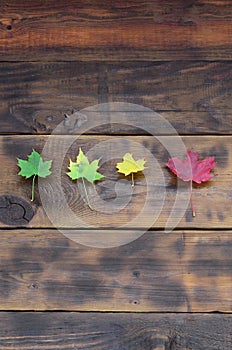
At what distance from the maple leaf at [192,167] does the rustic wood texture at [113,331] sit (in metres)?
0.30

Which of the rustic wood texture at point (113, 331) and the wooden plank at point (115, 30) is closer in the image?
the rustic wood texture at point (113, 331)

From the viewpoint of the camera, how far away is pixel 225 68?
4.66 feet

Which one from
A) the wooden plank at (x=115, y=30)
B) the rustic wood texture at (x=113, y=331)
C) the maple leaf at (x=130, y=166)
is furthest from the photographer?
the wooden plank at (x=115, y=30)

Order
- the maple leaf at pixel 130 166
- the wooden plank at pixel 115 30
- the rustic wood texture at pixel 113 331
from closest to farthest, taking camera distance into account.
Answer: the rustic wood texture at pixel 113 331 → the maple leaf at pixel 130 166 → the wooden plank at pixel 115 30

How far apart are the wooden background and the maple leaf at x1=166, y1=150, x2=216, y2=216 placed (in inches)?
0.9

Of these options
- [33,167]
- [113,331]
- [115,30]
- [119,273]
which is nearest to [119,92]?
[115,30]

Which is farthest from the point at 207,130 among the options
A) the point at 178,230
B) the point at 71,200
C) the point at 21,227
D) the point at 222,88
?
the point at 21,227

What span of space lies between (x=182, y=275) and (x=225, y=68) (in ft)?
1.71

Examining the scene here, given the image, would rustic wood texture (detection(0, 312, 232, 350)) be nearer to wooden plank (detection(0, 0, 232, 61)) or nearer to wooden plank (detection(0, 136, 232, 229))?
wooden plank (detection(0, 136, 232, 229))

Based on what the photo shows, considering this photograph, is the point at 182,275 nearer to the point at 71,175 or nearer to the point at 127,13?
the point at 71,175

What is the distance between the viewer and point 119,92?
4.60 ft

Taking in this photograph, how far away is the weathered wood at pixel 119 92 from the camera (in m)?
1.38

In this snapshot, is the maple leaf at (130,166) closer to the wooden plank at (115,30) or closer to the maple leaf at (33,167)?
the maple leaf at (33,167)

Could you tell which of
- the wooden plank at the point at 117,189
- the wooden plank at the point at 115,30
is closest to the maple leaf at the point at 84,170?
the wooden plank at the point at 117,189
